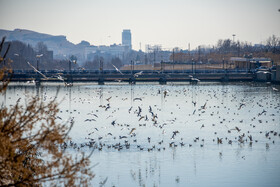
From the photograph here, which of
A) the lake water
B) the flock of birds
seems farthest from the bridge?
the lake water

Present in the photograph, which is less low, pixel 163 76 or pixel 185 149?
pixel 163 76

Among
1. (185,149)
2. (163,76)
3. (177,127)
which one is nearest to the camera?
(185,149)

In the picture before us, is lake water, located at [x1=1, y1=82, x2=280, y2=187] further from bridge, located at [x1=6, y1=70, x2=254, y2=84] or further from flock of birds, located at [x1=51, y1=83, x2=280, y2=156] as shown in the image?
bridge, located at [x1=6, y1=70, x2=254, y2=84]

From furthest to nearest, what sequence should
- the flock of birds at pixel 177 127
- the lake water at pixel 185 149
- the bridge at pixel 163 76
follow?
the bridge at pixel 163 76
the flock of birds at pixel 177 127
the lake water at pixel 185 149

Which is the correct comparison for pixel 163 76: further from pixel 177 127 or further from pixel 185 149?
pixel 185 149

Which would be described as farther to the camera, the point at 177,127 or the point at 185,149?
the point at 177,127

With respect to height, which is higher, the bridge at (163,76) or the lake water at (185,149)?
the bridge at (163,76)

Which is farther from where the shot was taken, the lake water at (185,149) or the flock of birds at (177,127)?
the flock of birds at (177,127)

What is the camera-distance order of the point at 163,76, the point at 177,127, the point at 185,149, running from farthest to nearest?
the point at 163,76 < the point at 177,127 < the point at 185,149

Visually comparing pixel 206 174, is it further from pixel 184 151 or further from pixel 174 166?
pixel 184 151

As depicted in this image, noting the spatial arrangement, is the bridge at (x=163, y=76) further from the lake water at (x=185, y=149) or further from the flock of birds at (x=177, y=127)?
the lake water at (x=185, y=149)

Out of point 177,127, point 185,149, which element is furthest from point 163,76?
point 185,149

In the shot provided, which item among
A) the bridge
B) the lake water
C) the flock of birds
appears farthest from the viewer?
the bridge

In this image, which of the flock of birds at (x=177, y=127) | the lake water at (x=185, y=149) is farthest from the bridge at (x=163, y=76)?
the lake water at (x=185, y=149)
